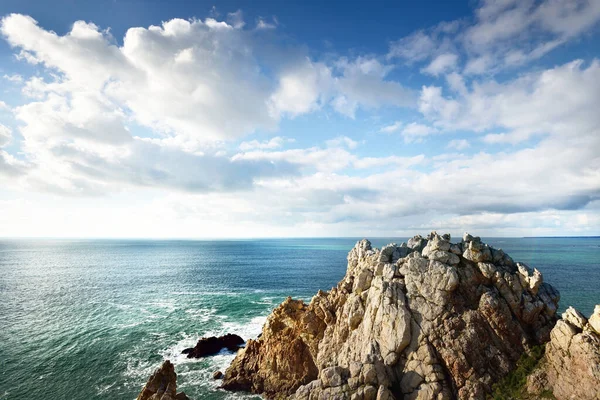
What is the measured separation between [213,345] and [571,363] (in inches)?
2034

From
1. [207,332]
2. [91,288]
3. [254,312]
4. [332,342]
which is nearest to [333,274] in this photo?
[254,312]

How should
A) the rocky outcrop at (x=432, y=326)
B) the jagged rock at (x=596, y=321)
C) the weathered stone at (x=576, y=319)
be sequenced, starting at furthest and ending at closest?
the rocky outcrop at (x=432, y=326) < the weathered stone at (x=576, y=319) < the jagged rock at (x=596, y=321)

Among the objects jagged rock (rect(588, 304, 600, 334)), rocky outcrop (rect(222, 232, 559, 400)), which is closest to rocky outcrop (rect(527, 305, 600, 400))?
jagged rock (rect(588, 304, 600, 334))

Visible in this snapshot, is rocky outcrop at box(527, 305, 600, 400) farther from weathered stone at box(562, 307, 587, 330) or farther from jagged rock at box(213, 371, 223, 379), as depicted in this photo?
jagged rock at box(213, 371, 223, 379)

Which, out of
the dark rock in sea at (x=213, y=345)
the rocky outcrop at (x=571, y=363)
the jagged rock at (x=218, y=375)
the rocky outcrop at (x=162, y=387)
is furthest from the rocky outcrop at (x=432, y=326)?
the dark rock in sea at (x=213, y=345)

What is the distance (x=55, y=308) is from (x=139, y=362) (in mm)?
51079

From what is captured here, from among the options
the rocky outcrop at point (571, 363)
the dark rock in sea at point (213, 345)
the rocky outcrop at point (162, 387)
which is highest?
the rocky outcrop at point (571, 363)

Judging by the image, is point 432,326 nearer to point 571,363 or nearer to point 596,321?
point 571,363

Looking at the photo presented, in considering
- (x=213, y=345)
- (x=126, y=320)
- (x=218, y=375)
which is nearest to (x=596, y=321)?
(x=218, y=375)

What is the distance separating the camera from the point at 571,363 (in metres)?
25.9

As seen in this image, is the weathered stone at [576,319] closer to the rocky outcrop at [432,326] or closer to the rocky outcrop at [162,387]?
the rocky outcrop at [432,326]

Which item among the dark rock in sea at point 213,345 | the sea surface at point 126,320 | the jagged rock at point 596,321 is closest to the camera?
the jagged rock at point 596,321

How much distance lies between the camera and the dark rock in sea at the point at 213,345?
55.0 m

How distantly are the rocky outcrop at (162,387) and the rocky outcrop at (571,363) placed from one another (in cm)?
3398
